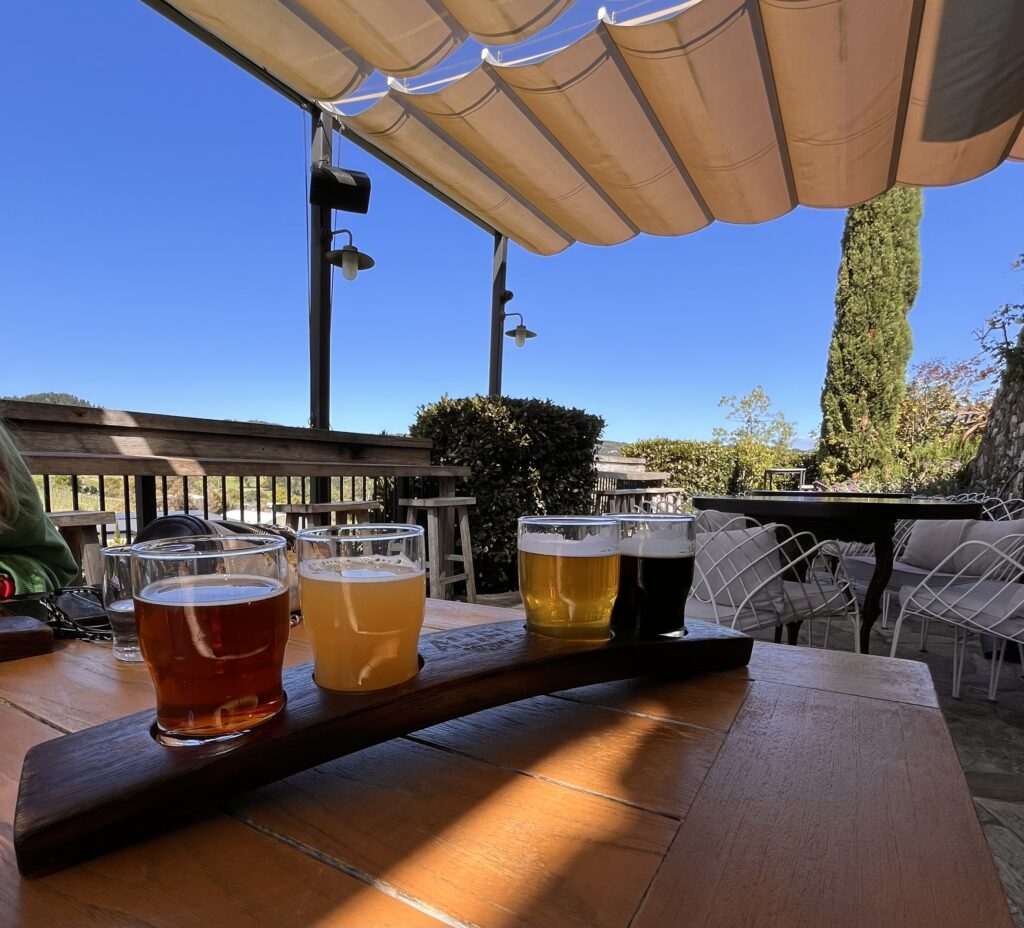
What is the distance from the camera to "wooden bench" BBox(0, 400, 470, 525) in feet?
7.10

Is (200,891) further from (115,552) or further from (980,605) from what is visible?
(980,605)

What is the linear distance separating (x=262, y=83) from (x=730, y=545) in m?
3.69

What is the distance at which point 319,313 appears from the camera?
3729mm

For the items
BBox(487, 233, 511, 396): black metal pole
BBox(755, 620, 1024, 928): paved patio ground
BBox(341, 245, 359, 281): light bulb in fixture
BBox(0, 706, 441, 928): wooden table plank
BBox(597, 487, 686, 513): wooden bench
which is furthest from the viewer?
BBox(597, 487, 686, 513): wooden bench

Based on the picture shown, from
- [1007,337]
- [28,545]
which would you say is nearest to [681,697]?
[28,545]

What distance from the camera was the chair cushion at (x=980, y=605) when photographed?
2129 mm

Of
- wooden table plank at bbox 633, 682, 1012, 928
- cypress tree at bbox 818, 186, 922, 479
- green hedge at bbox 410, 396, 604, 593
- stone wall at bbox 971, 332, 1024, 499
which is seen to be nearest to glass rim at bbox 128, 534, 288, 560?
wooden table plank at bbox 633, 682, 1012, 928

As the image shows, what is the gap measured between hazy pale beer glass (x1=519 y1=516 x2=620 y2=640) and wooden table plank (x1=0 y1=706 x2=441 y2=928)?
14.4 inches

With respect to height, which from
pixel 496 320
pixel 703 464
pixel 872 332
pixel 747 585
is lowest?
pixel 747 585

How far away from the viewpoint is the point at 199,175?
12.9 m

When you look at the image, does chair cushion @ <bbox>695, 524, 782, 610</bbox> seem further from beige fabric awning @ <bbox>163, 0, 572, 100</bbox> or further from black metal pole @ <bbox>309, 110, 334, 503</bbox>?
black metal pole @ <bbox>309, 110, 334, 503</bbox>

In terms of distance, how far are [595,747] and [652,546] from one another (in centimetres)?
26

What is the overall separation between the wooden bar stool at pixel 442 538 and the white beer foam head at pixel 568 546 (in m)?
3.39

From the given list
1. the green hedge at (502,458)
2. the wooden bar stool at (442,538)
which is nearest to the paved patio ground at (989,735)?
the wooden bar stool at (442,538)
